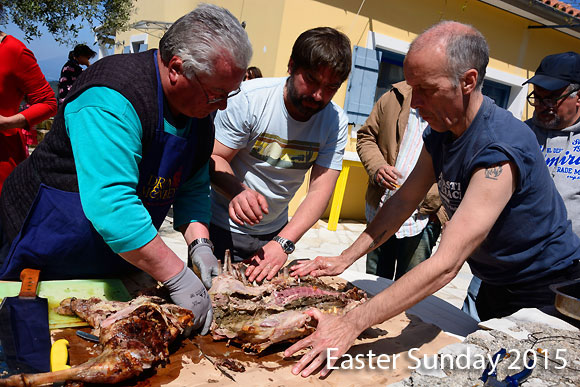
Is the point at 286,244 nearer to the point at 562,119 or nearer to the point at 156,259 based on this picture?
the point at 156,259

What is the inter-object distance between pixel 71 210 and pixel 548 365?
2.04 metres

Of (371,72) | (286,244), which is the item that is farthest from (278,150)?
(371,72)

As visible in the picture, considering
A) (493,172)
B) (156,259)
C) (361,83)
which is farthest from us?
(361,83)

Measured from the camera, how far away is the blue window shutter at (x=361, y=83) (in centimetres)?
778

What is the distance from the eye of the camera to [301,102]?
102 inches

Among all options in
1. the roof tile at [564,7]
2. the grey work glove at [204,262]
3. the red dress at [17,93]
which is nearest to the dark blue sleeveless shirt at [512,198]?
the grey work glove at [204,262]

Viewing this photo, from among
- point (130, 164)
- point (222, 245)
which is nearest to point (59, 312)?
point (130, 164)

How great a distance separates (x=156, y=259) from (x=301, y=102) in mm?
1265

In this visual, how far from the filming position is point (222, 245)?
2.92m

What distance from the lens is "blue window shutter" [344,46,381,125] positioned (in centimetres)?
778

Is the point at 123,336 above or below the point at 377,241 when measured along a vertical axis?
below

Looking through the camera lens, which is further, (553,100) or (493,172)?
(553,100)

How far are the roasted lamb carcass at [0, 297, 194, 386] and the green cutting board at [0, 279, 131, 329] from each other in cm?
5

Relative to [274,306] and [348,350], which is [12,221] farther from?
[348,350]
